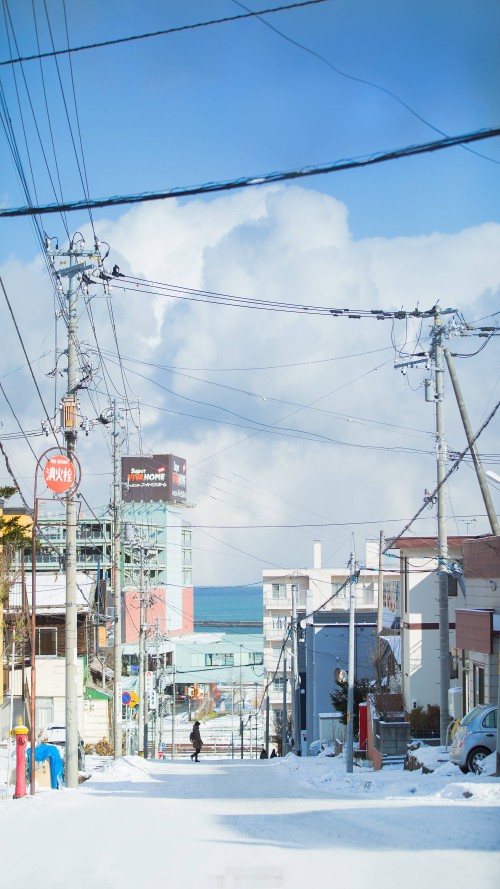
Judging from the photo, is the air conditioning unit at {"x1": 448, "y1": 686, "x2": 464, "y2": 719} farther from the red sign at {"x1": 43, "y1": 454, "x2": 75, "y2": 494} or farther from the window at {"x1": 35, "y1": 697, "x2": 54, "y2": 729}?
the window at {"x1": 35, "y1": 697, "x2": 54, "y2": 729}

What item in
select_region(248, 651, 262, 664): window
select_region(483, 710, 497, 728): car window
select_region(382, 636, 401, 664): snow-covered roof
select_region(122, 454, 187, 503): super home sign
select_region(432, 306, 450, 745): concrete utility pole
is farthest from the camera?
select_region(122, 454, 187, 503): super home sign

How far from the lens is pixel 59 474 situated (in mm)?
20828

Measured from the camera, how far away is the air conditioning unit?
2527 cm

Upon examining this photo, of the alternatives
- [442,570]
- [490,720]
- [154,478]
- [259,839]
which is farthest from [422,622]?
[154,478]

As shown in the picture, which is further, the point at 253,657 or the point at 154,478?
the point at 154,478

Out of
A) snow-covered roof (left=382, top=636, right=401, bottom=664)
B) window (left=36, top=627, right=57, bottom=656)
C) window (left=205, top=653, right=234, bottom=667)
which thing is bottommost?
window (left=205, top=653, right=234, bottom=667)

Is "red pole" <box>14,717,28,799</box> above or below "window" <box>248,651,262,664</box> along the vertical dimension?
above

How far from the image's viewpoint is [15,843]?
423 inches

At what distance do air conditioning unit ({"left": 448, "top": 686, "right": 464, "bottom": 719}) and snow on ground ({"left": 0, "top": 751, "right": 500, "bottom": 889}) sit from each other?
765 centimetres

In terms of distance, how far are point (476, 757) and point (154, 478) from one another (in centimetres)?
9114

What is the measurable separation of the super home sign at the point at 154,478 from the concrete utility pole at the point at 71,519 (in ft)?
272


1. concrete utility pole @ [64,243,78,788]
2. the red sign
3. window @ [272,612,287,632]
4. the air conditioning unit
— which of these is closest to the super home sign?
window @ [272,612,287,632]

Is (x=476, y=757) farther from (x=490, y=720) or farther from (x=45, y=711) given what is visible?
(x=45, y=711)

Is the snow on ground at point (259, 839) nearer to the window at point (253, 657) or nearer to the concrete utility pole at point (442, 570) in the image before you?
the concrete utility pole at point (442, 570)
